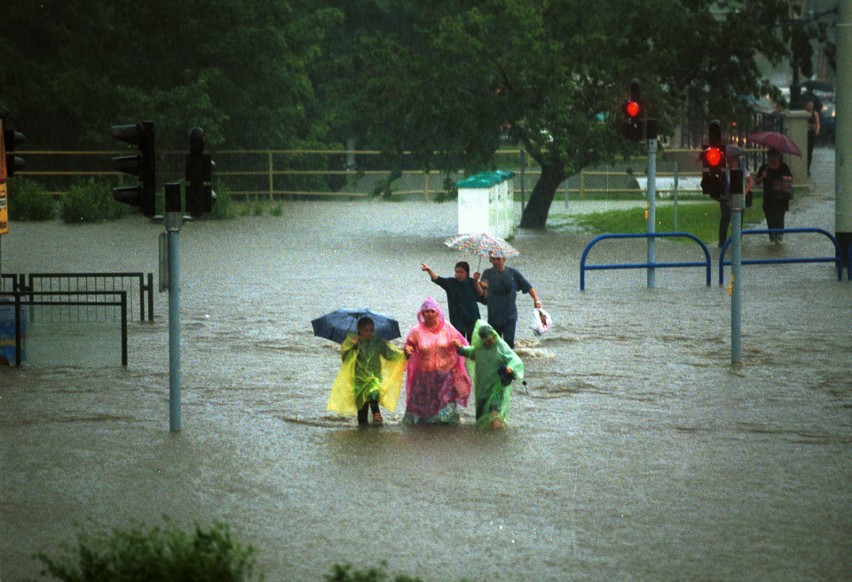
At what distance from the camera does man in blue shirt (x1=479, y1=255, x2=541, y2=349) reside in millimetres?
14383

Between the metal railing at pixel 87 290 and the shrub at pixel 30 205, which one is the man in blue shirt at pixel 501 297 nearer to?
the metal railing at pixel 87 290

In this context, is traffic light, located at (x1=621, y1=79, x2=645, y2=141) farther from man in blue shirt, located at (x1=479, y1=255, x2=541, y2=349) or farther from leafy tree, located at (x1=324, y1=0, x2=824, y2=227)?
Answer: leafy tree, located at (x1=324, y1=0, x2=824, y2=227)

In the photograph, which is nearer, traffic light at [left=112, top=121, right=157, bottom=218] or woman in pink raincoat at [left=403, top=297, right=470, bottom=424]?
traffic light at [left=112, top=121, right=157, bottom=218]

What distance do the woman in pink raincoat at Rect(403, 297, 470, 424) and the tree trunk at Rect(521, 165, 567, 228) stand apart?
21387 mm

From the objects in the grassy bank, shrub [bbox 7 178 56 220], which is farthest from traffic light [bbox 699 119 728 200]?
shrub [bbox 7 178 56 220]

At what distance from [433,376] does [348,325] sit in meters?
0.85

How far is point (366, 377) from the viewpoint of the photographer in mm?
11859

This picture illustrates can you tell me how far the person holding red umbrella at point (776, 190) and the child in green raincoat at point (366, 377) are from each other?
55.7ft

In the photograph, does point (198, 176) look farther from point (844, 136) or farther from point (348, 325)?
point (844, 136)

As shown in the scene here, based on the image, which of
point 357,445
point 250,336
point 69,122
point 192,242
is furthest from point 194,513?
point 69,122

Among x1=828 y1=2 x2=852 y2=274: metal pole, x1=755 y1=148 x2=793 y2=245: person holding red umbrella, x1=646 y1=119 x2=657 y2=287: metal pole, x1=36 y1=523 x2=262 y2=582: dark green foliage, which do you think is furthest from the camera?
x1=755 y1=148 x2=793 y2=245: person holding red umbrella

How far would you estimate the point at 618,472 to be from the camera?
10031 millimetres

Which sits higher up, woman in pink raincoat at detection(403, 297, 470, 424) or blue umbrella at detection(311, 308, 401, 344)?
blue umbrella at detection(311, 308, 401, 344)

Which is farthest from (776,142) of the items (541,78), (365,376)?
(365,376)
